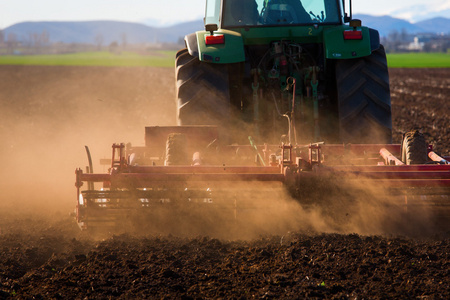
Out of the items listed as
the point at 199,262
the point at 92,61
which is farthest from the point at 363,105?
the point at 92,61

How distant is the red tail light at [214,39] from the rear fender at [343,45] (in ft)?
3.52

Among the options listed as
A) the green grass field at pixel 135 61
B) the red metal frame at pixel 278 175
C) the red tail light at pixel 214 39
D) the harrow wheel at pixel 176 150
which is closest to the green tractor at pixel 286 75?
the red tail light at pixel 214 39

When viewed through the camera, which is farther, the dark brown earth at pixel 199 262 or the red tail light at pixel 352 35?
the red tail light at pixel 352 35

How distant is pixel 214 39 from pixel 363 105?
1670 millimetres

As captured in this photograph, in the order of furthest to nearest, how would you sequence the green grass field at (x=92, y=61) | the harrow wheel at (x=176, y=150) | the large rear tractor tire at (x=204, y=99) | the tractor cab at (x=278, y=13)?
the green grass field at (x=92, y=61), the tractor cab at (x=278, y=13), the large rear tractor tire at (x=204, y=99), the harrow wheel at (x=176, y=150)

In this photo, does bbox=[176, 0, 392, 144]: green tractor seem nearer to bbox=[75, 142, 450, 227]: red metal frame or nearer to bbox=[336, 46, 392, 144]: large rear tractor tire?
bbox=[336, 46, 392, 144]: large rear tractor tire

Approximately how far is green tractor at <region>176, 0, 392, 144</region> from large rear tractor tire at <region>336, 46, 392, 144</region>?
1 centimetres

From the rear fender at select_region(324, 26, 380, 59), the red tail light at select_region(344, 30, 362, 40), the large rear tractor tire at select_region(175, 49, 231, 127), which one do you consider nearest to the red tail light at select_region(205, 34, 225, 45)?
the large rear tractor tire at select_region(175, 49, 231, 127)

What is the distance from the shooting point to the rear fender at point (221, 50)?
240 inches

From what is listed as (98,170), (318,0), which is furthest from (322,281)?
(98,170)

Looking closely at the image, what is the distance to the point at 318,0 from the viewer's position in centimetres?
684

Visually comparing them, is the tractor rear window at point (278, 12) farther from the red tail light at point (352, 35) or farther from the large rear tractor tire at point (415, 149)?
the large rear tractor tire at point (415, 149)

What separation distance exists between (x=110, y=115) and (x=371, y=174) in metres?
10.6

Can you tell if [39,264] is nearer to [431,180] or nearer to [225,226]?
[225,226]
